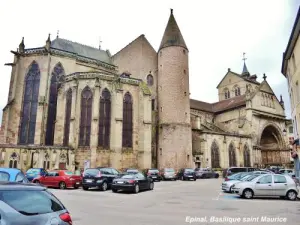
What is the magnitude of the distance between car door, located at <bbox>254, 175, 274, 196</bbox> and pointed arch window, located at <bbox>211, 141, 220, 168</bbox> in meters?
28.0

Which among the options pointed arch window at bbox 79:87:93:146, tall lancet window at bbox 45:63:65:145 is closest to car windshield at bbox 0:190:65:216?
pointed arch window at bbox 79:87:93:146

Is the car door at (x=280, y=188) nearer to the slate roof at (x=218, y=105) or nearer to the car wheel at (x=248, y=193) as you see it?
the car wheel at (x=248, y=193)

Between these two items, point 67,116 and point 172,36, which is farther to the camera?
point 172,36

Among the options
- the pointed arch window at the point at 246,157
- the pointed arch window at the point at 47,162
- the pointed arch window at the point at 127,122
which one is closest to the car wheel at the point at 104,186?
the pointed arch window at the point at 47,162

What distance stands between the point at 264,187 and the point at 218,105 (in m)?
45.4

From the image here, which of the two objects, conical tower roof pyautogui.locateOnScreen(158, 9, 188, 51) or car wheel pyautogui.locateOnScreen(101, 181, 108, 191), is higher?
conical tower roof pyautogui.locateOnScreen(158, 9, 188, 51)

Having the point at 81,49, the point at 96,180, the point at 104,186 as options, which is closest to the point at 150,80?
the point at 81,49

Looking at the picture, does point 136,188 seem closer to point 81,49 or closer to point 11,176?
point 11,176

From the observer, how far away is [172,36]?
38812 mm

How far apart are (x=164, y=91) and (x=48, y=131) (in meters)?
16.4

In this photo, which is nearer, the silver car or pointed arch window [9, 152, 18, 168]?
the silver car

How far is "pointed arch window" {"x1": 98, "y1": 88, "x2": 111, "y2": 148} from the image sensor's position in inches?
1208

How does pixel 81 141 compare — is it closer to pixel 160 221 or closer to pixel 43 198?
pixel 160 221

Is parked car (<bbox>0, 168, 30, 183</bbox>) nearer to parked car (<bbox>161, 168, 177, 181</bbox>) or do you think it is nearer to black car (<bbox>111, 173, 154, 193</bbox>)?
black car (<bbox>111, 173, 154, 193</bbox>)
